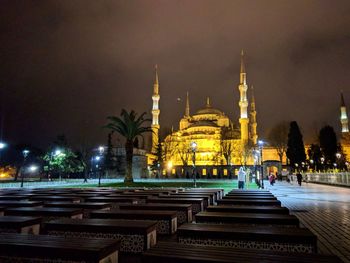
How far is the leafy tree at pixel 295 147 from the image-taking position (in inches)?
2422

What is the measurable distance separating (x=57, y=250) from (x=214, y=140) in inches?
3069

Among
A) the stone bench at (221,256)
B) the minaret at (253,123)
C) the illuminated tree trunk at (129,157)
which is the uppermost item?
the minaret at (253,123)

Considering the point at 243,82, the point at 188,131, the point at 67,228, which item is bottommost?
the point at 67,228

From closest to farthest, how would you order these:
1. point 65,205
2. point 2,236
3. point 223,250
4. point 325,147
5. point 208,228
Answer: point 223,250 → point 2,236 → point 208,228 → point 65,205 → point 325,147

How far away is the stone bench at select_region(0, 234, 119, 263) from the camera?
13.4 feet

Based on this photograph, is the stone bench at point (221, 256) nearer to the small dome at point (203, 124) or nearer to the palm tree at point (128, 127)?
the palm tree at point (128, 127)

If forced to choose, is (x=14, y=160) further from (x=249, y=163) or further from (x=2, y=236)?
(x=2, y=236)

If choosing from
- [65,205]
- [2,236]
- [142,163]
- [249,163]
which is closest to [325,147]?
[249,163]

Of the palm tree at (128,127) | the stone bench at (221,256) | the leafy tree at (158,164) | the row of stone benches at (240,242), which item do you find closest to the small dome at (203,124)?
the leafy tree at (158,164)

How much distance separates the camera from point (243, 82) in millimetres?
73875

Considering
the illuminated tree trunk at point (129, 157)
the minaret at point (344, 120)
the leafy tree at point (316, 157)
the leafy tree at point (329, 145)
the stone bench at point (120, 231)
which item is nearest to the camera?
the stone bench at point (120, 231)

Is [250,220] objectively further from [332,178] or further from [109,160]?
[109,160]

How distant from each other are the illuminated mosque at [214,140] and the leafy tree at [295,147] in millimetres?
8779

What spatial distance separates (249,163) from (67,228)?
67.0 m
